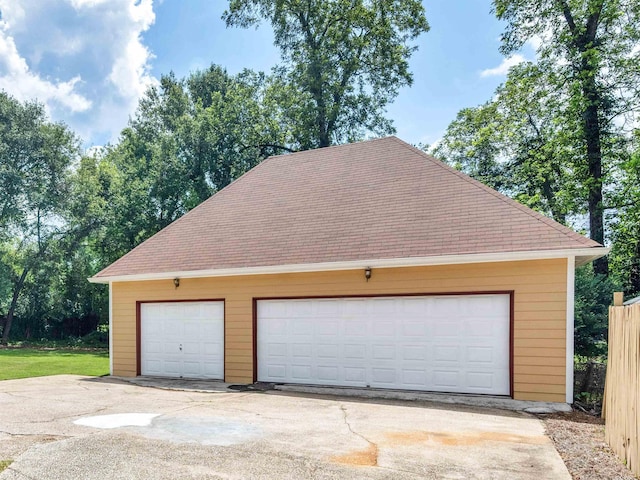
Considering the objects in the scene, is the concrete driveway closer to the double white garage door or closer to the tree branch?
the double white garage door

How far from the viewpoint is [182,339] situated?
456 inches

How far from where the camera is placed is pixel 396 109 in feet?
84.3

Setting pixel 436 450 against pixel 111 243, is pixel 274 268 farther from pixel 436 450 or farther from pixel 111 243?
pixel 111 243

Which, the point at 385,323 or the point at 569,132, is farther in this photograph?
the point at 569,132

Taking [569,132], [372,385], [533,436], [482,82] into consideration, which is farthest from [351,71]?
[533,436]

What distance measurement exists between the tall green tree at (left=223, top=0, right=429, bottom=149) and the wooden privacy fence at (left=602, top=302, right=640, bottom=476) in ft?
65.2

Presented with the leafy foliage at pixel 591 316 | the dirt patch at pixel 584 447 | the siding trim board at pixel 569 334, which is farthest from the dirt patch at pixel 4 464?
the leafy foliage at pixel 591 316

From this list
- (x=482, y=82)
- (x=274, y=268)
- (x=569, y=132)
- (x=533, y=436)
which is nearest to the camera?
(x=533, y=436)

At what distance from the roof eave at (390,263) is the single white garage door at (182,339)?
799mm

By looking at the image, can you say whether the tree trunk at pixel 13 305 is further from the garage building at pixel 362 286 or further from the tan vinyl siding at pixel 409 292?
the tan vinyl siding at pixel 409 292

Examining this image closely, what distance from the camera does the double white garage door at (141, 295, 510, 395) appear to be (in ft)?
28.6

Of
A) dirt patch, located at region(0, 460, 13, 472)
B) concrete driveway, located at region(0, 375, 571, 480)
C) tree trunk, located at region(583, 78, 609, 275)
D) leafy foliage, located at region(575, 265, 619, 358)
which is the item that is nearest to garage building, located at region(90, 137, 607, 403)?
concrete driveway, located at region(0, 375, 571, 480)

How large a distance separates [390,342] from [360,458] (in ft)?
15.1

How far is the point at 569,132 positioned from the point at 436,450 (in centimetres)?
1610
